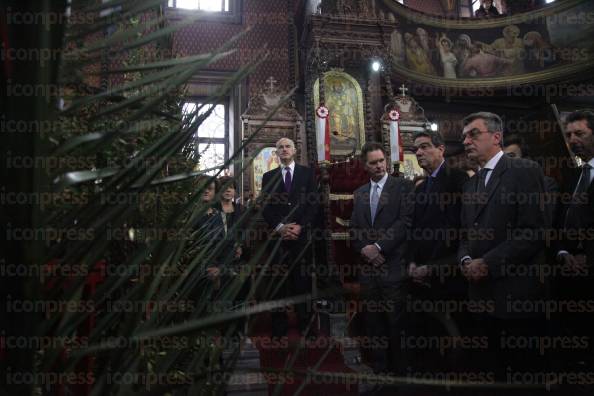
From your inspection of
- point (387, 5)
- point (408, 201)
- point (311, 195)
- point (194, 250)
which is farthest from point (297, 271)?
point (387, 5)

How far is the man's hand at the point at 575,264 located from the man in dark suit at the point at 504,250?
0.32m

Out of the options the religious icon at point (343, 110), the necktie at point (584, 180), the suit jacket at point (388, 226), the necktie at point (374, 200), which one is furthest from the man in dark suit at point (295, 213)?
the religious icon at point (343, 110)

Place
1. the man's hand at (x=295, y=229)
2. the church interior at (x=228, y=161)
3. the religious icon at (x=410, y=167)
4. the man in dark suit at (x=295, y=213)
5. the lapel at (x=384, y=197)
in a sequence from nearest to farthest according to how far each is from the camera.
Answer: the church interior at (x=228, y=161), the lapel at (x=384, y=197), the man's hand at (x=295, y=229), the man in dark suit at (x=295, y=213), the religious icon at (x=410, y=167)

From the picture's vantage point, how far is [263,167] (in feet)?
27.3

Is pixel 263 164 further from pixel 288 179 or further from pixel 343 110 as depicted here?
pixel 288 179

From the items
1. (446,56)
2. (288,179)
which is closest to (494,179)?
(288,179)

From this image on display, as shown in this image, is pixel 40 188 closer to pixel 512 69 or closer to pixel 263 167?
pixel 263 167

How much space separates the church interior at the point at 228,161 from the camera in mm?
192

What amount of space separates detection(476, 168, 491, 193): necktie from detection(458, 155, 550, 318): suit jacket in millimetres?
38

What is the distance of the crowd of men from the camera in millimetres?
2225

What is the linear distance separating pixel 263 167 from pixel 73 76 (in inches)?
320

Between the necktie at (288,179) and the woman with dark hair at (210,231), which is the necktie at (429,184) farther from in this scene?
the woman with dark hair at (210,231)

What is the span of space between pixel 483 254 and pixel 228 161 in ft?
7.92

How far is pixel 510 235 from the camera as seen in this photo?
2307 mm
